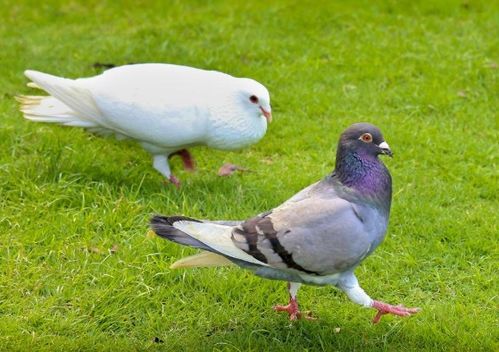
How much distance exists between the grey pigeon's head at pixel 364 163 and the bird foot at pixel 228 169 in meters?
1.80

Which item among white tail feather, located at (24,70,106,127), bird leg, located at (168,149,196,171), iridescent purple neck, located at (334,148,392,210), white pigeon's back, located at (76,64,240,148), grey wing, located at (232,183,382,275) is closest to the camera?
grey wing, located at (232,183,382,275)

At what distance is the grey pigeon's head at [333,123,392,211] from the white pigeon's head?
128 centimetres

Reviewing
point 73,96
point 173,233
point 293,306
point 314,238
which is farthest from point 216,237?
point 73,96

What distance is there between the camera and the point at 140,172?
5535 millimetres

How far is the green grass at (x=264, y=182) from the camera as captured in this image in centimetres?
409

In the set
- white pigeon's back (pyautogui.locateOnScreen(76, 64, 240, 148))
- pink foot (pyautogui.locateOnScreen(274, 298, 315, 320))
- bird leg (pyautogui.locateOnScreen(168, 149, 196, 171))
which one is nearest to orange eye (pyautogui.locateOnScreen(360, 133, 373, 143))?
pink foot (pyautogui.locateOnScreen(274, 298, 315, 320))

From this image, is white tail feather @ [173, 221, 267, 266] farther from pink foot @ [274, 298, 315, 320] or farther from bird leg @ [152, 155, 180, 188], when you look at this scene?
bird leg @ [152, 155, 180, 188]

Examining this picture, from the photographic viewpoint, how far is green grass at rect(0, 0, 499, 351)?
161 inches

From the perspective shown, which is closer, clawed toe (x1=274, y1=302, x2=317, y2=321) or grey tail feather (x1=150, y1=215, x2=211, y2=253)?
grey tail feather (x1=150, y1=215, x2=211, y2=253)

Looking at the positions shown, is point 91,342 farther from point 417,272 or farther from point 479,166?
point 479,166

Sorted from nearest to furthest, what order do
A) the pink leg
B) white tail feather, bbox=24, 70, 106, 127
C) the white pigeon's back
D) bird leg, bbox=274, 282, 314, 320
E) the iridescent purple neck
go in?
the iridescent purple neck, bird leg, bbox=274, 282, 314, 320, the white pigeon's back, white tail feather, bbox=24, 70, 106, 127, the pink leg

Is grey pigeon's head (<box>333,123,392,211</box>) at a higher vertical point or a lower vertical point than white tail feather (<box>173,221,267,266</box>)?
higher

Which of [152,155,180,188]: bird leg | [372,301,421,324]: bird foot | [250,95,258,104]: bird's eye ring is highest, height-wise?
[250,95,258,104]: bird's eye ring

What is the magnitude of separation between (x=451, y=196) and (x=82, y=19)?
16.7ft
